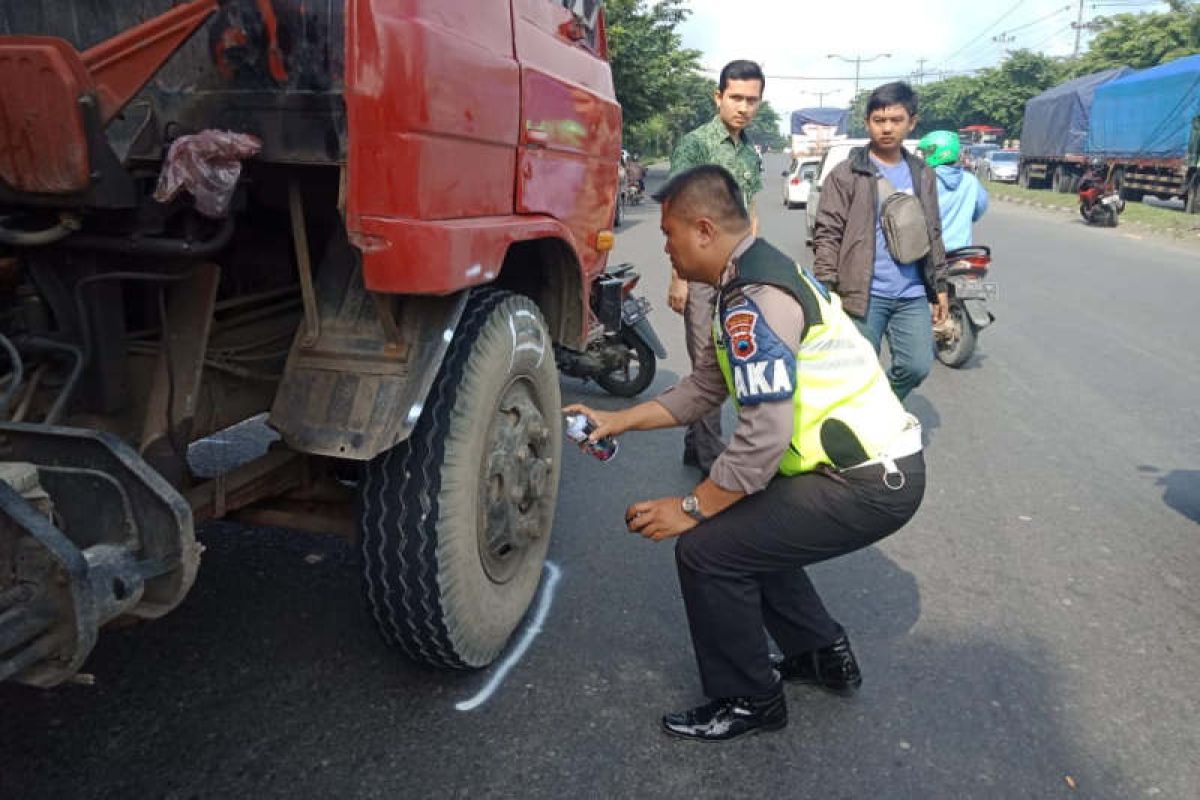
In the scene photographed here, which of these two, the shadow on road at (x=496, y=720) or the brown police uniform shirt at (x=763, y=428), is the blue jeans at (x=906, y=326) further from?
the brown police uniform shirt at (x=763, y=428)

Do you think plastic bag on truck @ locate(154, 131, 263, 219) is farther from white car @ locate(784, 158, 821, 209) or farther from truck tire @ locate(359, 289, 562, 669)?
white car @ locate(784, 158, 821, 209)

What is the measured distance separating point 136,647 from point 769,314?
2.12 metres

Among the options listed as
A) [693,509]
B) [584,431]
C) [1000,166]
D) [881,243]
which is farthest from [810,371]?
[1000,166]

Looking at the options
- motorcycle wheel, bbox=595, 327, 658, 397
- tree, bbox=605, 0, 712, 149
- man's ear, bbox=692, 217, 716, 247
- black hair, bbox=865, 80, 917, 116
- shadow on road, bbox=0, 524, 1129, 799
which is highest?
tree, bbox=605, 0, 712, 149

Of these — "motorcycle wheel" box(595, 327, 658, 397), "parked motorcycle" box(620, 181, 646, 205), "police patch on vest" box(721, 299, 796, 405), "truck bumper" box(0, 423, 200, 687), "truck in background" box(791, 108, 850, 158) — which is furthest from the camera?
"truck in background" box(791, 108, 850, 158)

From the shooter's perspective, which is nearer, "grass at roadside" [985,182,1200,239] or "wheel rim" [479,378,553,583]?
"wheel rim" [479,378,553,583]

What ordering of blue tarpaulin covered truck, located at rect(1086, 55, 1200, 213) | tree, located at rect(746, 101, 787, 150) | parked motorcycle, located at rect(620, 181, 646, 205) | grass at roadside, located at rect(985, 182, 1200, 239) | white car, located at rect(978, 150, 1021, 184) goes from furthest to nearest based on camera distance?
tree, located at rect(746, 101, 787, 150), white car, located at rect(978, 150, 1021, 184), parked motorcycle, located at rect(620, 181, 646, 205), blue tarpaulin covered truck, located at rect(1086, 55, 1200, 213), grass at roadside, located at rect(985, 182, 1200, 239)

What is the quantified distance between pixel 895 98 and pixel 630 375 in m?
2.47

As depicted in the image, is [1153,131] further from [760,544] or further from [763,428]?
[763,428]

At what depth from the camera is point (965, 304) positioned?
6.94 metres

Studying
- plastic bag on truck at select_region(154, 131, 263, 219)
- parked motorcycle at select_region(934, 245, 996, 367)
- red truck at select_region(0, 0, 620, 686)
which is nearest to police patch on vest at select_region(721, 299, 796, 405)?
red truck at select_region(0, 0, 620, 686)

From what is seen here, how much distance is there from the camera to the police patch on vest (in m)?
2.16

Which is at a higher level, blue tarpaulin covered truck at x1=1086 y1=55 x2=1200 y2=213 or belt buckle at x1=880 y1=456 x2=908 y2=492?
blue tarpaulin covered truck at x1=1086 y1=55 x2=1200 y2=213

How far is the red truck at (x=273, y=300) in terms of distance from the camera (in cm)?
179
